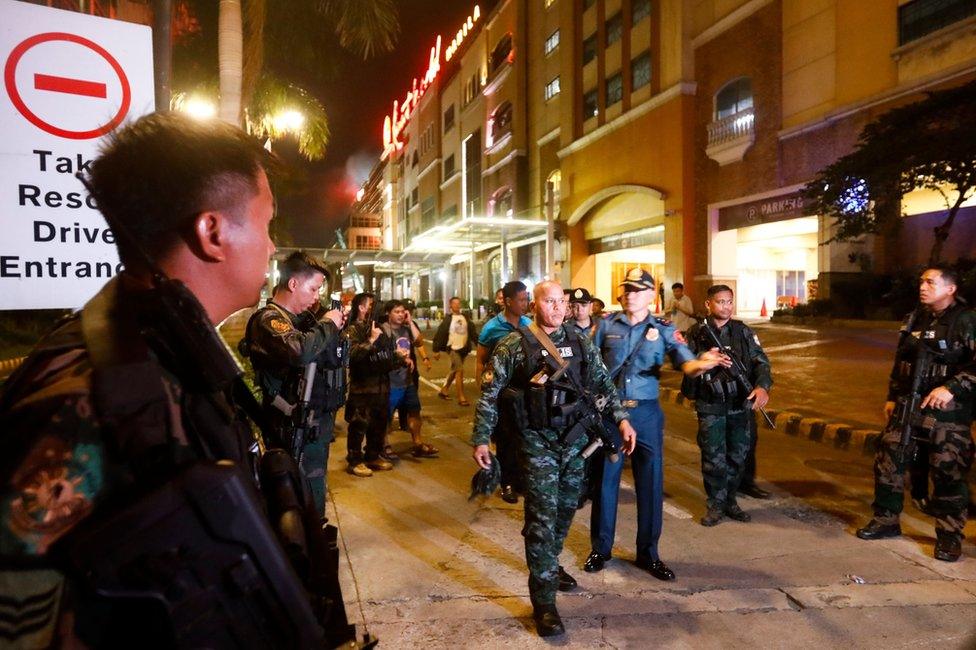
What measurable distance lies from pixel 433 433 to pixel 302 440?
469cm

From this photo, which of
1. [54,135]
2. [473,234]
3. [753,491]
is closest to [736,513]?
[753,491]

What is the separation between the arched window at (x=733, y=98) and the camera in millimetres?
20234

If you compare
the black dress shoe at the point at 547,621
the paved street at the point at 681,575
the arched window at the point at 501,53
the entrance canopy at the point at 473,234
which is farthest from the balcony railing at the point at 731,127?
the black dress shoe at the point at 547,621

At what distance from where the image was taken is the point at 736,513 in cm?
487

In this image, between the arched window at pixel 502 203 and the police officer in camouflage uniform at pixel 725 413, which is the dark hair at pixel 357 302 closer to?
the police officer in camouflage uniform at pixel 725 413

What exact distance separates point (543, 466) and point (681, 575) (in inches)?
53.8

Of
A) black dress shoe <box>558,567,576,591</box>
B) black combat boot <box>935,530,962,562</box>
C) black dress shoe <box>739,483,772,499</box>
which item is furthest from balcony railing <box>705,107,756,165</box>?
black dress shoe <box>558,567,576,591</box>

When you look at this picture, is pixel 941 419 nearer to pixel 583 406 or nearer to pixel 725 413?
pixel 725 413

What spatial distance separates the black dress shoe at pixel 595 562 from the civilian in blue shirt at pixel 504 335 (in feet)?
3.52

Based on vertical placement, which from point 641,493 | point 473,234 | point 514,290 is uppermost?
point 473,234

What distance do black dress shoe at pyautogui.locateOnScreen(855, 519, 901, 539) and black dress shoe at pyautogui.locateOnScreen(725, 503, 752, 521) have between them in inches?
30.7

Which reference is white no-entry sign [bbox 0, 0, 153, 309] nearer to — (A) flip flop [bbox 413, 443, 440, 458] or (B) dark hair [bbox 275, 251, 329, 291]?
(B) dark hair [bbox 275, 251, 329, 291]

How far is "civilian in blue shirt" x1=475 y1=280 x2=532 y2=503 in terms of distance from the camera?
5294 mm

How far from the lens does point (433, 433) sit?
8.23m
